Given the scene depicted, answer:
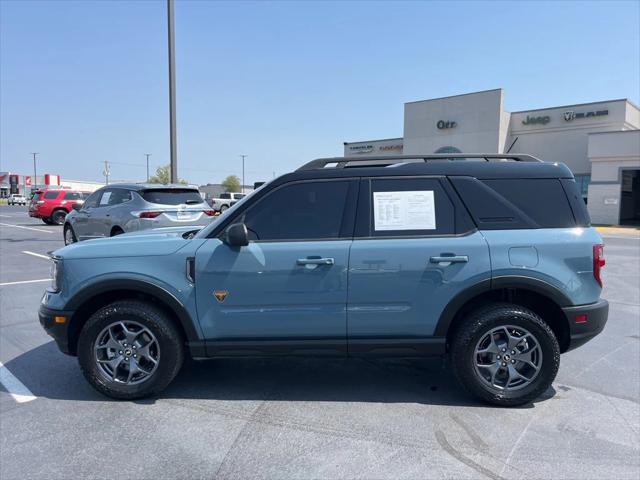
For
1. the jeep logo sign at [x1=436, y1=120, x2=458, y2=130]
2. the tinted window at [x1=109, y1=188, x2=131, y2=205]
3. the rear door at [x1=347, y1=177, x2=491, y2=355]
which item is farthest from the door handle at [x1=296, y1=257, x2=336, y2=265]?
the jeep logo sign at [x1=436, y1=120, x2=458, y2=130]

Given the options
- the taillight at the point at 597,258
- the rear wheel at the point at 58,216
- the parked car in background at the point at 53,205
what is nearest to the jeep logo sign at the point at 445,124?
the parked car in background at the point at 53,205

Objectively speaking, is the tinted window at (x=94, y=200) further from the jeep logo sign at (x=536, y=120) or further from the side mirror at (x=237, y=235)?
the jeep logo sign at (x=536, y=120)

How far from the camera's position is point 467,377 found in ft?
12.5

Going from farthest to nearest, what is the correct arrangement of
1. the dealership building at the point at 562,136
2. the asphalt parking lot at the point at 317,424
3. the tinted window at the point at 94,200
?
1. the dealership building at the point at 562,136
2. the tinted window at the point at 94,200
3. the asphalt parking lot at the point at 317,424

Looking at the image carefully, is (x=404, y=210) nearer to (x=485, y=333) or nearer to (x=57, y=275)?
(x=485, y=333)

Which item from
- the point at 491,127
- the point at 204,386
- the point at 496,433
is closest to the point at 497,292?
the point at 496,433

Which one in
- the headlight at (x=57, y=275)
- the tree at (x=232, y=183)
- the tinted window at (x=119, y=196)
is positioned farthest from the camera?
the tree at (x=232, y=183)

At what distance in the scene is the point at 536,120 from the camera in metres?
36.0

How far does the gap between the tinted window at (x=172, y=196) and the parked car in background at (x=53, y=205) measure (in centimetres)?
1493

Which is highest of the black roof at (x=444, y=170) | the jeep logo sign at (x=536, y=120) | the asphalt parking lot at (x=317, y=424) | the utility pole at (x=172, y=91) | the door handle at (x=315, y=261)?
the jeep logo sign at (x=536, y=120)

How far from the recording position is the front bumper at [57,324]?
12.8 feet

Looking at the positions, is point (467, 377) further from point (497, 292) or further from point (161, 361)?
point (161, 361)

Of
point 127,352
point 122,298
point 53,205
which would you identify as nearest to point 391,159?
point 122,298

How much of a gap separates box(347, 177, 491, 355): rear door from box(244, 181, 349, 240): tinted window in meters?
0.20
